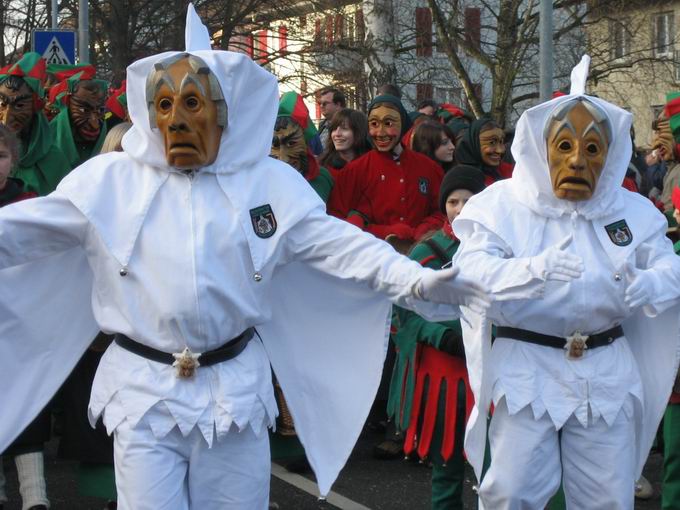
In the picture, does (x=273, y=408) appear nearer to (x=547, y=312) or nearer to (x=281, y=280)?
(x=281, y=280)

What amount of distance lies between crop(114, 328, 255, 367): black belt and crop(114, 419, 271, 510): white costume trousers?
8.9 inches

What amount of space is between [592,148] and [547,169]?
0.20m

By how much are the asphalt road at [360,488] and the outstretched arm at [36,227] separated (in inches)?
106

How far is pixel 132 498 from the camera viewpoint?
422 cm

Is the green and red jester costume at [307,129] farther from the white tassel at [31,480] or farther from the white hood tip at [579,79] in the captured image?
the white hood tip at [579,79]

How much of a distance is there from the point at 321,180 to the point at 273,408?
4138 mm

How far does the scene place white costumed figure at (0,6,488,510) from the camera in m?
4.29

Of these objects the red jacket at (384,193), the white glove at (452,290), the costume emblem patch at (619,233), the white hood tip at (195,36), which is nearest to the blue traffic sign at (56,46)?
the red jacket at (384,193)

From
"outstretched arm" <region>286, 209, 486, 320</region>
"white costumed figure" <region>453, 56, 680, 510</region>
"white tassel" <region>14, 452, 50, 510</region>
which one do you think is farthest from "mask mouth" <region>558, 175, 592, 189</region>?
"white tassel" <region>14, 452, 50, 510</region>

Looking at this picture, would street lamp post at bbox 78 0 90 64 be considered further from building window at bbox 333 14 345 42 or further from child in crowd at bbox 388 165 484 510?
child in crowd at bbox 388 165 484 510

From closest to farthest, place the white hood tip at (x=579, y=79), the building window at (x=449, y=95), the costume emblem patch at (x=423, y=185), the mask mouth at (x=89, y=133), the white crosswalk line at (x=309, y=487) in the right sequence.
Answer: the white hood tip at (x=579, y=79) < the white crosswalk line at (x=309, y=487) < the mask mouth at (x=89, y=133) < the costume emblem patch at (x=423, y=185) < the building window at (x=449, y=95)

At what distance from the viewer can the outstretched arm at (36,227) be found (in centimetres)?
432

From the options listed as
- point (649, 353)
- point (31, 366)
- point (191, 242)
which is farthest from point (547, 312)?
point (31, 366)

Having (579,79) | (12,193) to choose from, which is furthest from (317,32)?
(579,79)
